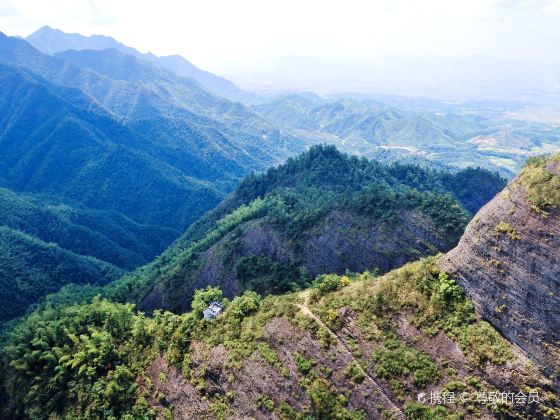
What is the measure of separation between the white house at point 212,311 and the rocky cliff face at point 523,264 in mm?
20158

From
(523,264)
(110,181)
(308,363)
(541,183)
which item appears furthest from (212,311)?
(110,181)

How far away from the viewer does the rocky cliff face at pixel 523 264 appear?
26125mm

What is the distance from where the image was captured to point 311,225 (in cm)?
6106

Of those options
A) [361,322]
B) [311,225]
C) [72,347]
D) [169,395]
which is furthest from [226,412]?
[311,225]

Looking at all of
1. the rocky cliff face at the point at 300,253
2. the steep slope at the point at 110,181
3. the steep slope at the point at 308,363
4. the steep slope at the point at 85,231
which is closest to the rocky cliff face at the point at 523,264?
the steep slope at the point at 308,363

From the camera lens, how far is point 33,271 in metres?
98.0

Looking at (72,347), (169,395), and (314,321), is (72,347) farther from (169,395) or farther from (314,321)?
(314,321)

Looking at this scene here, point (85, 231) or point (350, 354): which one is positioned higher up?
point (350, 354)

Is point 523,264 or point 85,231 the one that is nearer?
point 523,264

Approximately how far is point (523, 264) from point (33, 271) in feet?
330

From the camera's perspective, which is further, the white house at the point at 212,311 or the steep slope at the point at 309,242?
the steep slope at the point at 309,242

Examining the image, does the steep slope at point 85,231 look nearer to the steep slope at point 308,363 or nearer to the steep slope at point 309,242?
the steep slope at point 309,242

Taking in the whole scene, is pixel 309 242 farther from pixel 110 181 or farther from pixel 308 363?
pixel 110 181

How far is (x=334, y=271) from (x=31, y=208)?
116 m
